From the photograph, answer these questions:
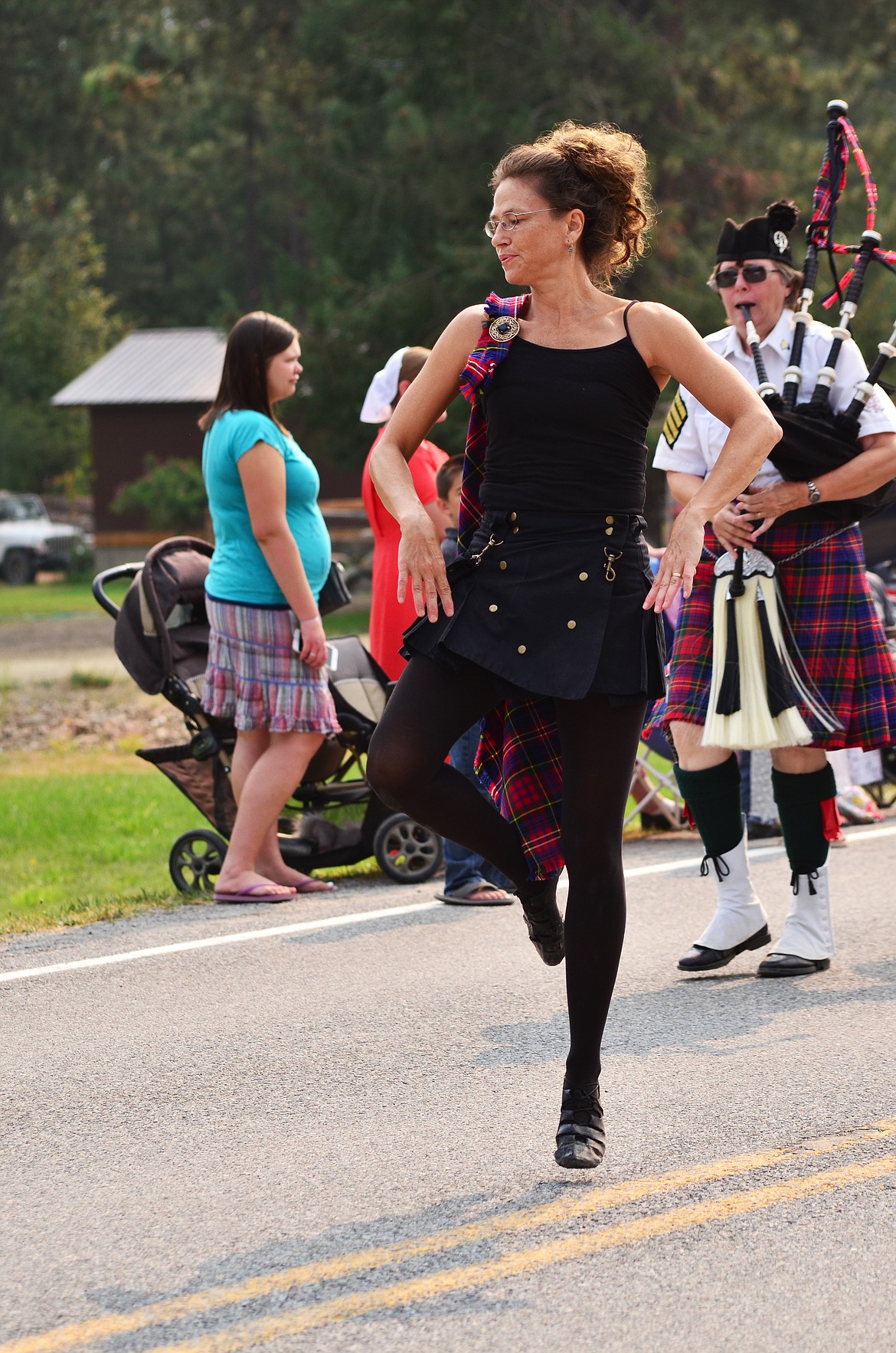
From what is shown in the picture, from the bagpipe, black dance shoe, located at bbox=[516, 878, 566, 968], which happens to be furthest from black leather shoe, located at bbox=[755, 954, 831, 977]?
black dance shoe, located at bbox=[516, 878, 566, 968]

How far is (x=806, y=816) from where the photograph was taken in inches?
215

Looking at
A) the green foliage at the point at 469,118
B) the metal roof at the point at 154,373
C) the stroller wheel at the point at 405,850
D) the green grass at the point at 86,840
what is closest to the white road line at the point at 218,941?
the stroller wheel at the point at 405,850

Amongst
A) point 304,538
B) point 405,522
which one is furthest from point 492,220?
point 304,538

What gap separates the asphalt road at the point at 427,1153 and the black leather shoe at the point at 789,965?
1.9 inches

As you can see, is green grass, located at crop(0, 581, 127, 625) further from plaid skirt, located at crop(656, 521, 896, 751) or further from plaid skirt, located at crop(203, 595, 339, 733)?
plaid skirt, located at crop(656, 521, 896, 751)

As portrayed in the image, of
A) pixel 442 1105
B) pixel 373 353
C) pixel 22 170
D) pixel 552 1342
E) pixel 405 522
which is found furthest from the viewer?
pixel 22 170

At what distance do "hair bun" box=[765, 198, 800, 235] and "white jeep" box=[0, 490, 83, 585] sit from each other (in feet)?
118

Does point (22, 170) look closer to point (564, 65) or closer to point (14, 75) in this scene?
point (14, 75)

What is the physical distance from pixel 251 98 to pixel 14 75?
2119 centimetres

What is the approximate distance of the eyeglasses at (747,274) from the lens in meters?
5.44

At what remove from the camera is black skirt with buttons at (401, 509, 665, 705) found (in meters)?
3.64

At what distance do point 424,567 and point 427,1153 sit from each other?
1305 millimetres

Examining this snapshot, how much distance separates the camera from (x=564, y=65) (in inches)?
865

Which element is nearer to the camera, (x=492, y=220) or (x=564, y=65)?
(x=492, y=220)
